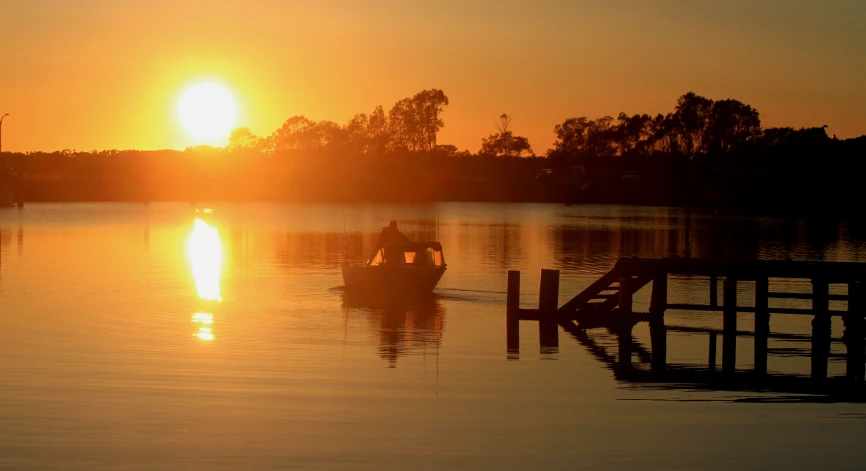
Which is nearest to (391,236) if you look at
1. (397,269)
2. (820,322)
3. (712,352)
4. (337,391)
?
(397,269)

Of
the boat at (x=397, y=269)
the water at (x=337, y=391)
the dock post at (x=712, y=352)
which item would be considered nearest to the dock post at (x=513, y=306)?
the water at (x=337, y=391)

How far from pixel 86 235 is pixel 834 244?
181 feet

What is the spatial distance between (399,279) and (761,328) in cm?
1451

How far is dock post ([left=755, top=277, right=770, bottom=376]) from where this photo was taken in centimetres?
2422

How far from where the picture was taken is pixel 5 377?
69.8 feet

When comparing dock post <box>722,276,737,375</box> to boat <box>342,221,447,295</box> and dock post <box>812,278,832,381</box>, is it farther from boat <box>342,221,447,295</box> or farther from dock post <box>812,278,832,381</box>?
boat <box>342,221,447,295</box>

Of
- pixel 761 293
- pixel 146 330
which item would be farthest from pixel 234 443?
pixel 761 293

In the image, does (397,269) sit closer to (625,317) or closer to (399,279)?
(399,279)

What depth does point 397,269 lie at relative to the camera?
36.1 meters

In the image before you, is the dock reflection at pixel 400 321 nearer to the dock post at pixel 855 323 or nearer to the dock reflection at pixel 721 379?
the dock reflection at pixel 721 379

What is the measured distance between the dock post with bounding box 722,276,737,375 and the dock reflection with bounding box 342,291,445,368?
23.9ft

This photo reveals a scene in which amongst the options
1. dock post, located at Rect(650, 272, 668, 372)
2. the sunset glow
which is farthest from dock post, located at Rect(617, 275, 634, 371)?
the sunset glow

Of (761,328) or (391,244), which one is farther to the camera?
(391,244)

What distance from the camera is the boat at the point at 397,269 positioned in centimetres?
3609
